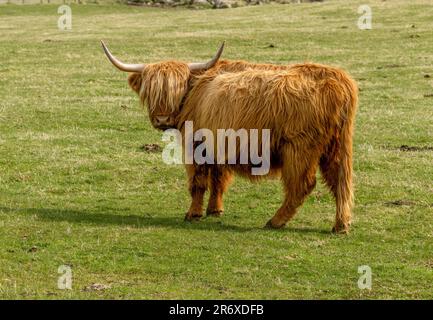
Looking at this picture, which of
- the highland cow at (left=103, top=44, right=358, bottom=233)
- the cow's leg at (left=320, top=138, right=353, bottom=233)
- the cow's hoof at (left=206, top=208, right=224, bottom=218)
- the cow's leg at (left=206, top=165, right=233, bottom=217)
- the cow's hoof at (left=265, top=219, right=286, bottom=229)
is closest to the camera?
the highland cow at (left=103, top=44, right=358, bottom=233)

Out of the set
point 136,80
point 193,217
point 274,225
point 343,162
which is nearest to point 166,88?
point 136,80

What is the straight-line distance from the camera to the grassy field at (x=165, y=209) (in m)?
8.62

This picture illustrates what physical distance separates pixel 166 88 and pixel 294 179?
184 centimetres

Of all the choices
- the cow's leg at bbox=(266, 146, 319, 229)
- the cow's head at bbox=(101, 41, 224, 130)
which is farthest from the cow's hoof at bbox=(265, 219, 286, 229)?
the cow's head at bbox=(101, 41, 224, 130)

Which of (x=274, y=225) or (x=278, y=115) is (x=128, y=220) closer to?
(x=274, y=225)

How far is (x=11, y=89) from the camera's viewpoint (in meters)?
20.4

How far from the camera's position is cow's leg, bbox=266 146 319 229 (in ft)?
32.9

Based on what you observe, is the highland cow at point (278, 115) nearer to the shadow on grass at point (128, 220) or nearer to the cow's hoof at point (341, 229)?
the cow's hoof at point (341, 229)

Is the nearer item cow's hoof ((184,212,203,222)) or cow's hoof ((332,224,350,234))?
cow's hoof ((332,224,350,234))

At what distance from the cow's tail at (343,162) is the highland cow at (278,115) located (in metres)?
0.01

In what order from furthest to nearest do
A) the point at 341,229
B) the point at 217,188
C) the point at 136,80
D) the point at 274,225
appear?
the point at 136,80
the point at 217,188
the point at 274,225
the point at 341,229

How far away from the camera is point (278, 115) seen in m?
10.0

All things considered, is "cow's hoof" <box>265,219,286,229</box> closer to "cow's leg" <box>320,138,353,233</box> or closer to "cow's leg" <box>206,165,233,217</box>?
"cow's leg" <box>320,138,353,233</box>

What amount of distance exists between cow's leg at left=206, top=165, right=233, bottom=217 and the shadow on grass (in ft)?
0.55
